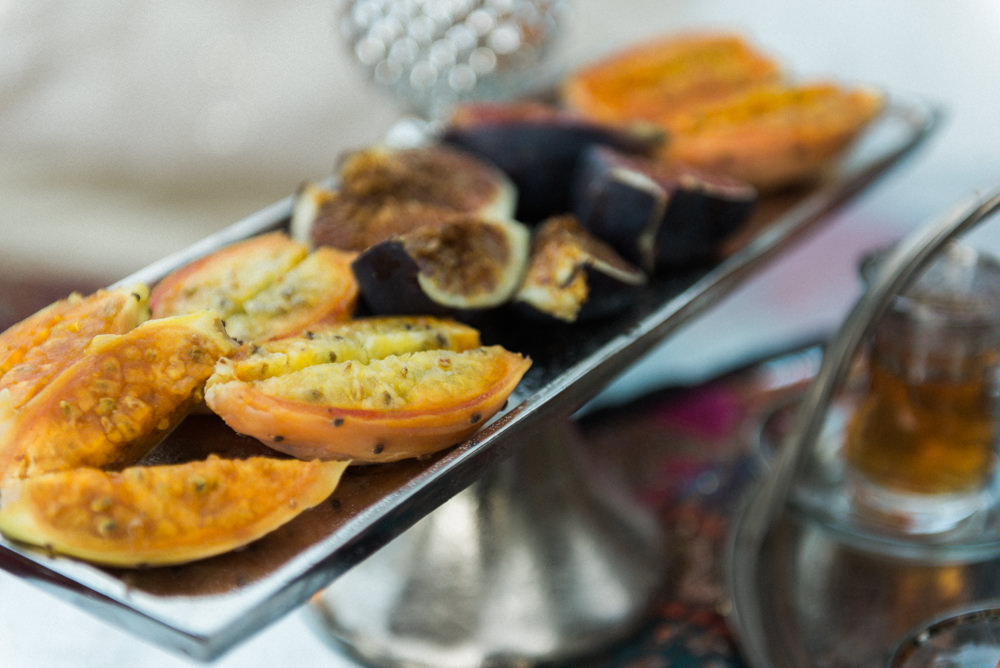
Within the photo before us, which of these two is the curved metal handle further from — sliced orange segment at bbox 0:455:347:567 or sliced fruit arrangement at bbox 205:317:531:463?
sliced orange segment at bbox 0:455:347:567

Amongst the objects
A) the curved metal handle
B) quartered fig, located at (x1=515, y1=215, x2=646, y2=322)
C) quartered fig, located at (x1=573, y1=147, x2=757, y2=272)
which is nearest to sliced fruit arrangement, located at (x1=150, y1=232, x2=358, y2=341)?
quartered fig, located at (x1=515, y1=215, x2=646, y2=322)

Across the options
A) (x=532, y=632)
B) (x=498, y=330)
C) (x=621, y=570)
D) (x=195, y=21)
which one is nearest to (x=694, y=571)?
(x=621, y=570)

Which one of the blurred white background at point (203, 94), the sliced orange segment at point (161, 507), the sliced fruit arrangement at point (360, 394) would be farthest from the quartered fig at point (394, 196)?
the blurred white background at point (203, 94)

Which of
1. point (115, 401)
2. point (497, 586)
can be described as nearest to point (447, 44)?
point (497, 586)

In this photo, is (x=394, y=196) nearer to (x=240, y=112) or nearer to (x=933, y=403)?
(x=933, y=403)

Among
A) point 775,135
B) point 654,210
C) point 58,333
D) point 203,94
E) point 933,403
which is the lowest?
point 933,403
